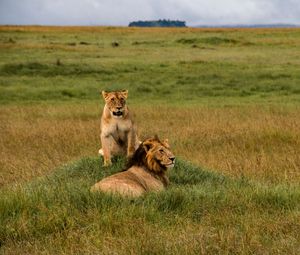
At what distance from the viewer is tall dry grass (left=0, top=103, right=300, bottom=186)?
11.0 metres

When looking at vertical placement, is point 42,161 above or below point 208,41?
below

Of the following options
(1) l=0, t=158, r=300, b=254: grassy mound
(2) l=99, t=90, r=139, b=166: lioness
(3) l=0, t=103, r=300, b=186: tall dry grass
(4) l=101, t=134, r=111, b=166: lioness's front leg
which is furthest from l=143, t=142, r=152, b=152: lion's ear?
(3) l=0, t=103, r=300, b=186: tall dry grass

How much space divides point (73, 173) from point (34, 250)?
3.91 meters

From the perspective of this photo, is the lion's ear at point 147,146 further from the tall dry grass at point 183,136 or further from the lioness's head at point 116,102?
the tall dry grass at point 183,136

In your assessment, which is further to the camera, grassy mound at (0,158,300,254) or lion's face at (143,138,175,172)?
lion's face at (143,138,175,172)

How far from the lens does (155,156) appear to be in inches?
323

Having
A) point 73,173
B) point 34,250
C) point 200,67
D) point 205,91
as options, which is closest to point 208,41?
point 200,67

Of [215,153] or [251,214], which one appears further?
[215,153]

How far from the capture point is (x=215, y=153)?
1287cm

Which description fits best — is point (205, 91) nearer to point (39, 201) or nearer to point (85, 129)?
point (85, 129)

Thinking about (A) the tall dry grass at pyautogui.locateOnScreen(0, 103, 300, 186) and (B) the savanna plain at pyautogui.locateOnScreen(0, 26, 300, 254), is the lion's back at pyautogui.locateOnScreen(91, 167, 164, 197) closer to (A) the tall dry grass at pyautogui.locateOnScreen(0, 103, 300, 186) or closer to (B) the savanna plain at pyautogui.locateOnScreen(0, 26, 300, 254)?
(B) the savanna plain at pyautogui.locateOnScreen(0, 26, 300, 254)

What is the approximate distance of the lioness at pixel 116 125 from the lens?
9.20 meters

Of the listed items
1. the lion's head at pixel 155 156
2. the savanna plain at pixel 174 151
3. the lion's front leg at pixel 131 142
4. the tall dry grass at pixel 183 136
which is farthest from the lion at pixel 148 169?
the tall dry grass at pixel 183 136

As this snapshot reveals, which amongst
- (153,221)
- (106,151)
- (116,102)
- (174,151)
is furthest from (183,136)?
(153,221)
